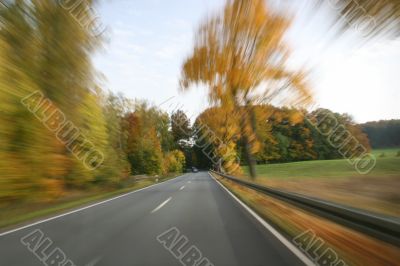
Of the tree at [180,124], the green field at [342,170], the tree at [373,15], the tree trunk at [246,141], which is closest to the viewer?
the tree at [373,15]

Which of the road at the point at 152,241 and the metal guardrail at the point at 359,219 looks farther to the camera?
the road at the point at 152,241

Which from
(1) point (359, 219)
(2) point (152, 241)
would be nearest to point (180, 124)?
(2) point (152, 241)

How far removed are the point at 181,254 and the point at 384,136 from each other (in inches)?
1945

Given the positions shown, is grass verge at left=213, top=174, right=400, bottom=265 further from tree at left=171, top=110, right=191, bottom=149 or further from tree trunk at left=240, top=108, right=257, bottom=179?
tree at left=171, top=110, right=191, bottom=149

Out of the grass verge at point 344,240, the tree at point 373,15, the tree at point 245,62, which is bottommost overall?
the grass verge at point 344,240

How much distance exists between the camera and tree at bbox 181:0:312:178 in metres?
16.3

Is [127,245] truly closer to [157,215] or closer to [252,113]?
[157,215]

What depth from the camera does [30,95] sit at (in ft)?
28.6

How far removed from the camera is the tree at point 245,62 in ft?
53.5

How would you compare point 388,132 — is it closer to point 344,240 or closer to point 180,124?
point 344,240

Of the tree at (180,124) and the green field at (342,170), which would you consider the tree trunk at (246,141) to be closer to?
the green field at (342,170)

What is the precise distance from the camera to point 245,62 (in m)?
17.9

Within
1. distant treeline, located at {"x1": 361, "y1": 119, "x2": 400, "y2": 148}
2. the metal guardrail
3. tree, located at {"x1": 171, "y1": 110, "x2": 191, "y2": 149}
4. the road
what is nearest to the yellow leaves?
the road

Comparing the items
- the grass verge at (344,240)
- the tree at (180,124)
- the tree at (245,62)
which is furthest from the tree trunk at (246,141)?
the tree at (180,124)
